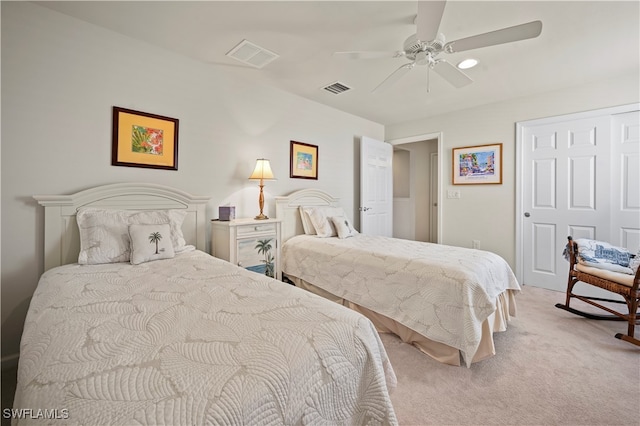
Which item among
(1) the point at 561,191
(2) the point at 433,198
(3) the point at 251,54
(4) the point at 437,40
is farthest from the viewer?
(2) the point at 433,198

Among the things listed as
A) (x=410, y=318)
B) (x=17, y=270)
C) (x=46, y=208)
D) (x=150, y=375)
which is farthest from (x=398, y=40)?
(x=17, y=270)

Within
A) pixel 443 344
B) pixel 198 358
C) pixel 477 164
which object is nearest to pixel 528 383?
pixel 443 344

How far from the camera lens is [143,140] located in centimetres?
241

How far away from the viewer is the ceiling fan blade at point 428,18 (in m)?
1.51

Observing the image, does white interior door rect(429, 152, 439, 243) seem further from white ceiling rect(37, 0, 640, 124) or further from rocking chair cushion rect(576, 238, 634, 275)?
rocking chair cushion rect(576, 238, 634, 275)

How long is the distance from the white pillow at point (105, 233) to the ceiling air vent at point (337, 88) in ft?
7.82

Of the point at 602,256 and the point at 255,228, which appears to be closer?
the point at 602,256

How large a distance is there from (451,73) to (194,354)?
2.56 m

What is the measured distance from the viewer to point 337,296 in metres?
2.66

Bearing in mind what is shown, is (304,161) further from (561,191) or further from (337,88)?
(561,191)

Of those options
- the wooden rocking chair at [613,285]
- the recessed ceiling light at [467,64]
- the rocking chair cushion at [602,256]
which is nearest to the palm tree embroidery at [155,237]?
the recessed ceiling light at [467,64]

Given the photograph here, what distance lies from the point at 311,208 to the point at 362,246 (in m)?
0.98

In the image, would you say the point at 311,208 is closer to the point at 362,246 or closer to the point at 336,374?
the point at 362,246

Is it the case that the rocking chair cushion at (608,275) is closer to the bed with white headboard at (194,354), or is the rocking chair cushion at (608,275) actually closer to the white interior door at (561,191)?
the white interior door at (561,191)
